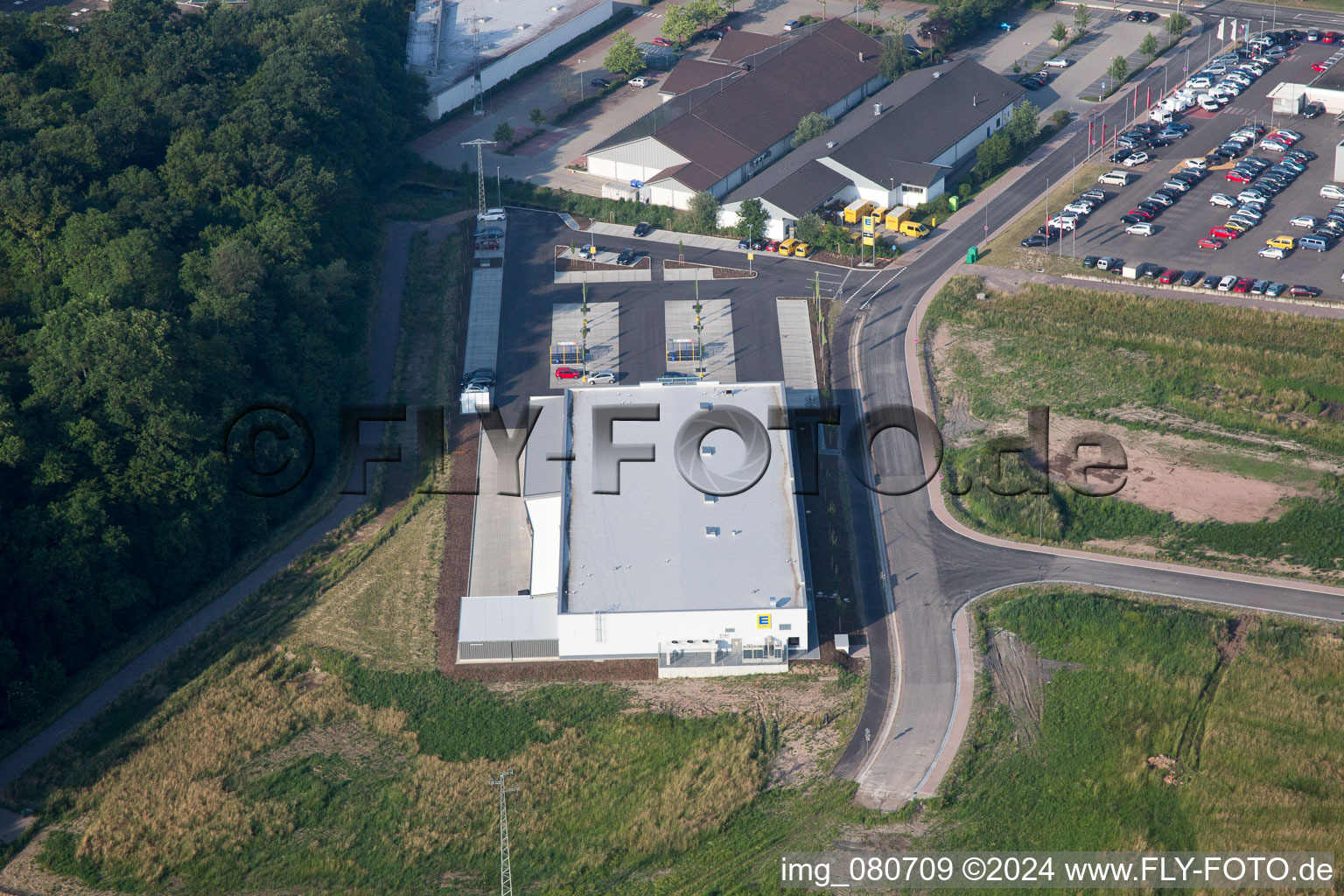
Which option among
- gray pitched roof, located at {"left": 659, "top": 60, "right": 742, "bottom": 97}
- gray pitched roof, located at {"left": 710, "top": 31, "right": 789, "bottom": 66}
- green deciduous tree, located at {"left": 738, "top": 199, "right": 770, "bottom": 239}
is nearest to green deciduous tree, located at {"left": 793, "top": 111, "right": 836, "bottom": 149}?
gray pitched roof, located at {"left": 659, "top": 60, "right": 742, "bottom": 97}

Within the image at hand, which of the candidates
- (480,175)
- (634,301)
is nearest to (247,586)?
(634,301)

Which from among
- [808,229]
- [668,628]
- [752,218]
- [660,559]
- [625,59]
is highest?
[625,59]

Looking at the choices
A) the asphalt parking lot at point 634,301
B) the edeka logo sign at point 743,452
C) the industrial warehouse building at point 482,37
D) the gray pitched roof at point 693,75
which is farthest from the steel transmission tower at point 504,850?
the gray pitched roof at point 693,75

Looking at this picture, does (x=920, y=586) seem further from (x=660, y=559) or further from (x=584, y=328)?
(x=584, y=328)

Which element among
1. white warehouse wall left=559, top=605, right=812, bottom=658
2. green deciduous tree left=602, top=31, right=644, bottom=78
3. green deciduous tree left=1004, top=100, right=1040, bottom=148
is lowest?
white warehouse wall left=559, top=605, right=812, bottom=658

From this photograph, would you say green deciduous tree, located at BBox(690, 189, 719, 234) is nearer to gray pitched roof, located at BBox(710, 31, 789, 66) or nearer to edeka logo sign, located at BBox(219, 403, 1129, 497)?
edeka logo sign, located at BBox(219, 403, 1129, 497)

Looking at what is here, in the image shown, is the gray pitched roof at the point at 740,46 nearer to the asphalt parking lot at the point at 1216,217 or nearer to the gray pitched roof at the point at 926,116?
the gray pitched roof at the point at 926,116

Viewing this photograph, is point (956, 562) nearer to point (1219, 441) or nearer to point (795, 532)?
point (795, 532)
